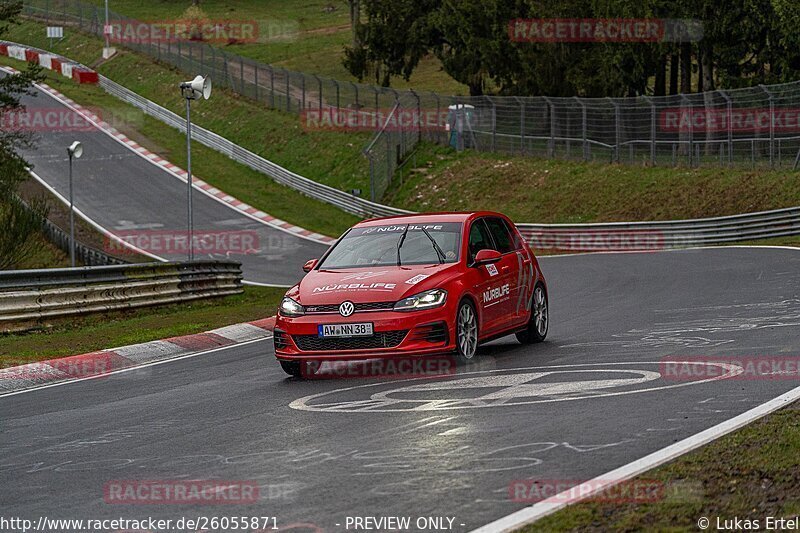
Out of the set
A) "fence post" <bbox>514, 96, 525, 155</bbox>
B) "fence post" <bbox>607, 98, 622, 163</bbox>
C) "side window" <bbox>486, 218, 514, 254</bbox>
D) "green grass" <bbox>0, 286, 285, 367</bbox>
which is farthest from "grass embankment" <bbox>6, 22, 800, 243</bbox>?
"side window" <bbox>486, 218, 514, 254</bbox>

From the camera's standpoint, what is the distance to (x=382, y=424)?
9.04 metres

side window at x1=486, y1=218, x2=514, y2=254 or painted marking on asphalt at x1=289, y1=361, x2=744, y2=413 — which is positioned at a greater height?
side window at x1=486, y1=218, x2=514, y2=254

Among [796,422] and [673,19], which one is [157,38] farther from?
[796,422]

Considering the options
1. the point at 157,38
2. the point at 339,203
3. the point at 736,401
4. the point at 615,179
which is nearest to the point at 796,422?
the point at 736,401

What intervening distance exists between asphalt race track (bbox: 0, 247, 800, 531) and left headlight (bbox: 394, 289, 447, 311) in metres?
0.80

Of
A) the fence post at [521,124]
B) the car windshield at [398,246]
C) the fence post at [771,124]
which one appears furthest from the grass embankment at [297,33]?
the car windshield at [398,246]

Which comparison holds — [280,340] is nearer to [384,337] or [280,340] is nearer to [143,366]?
[384,337]

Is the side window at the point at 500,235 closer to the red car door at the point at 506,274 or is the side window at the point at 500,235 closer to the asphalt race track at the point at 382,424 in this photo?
the red car door at the point at 506,274

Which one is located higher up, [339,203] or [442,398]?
[442,398]

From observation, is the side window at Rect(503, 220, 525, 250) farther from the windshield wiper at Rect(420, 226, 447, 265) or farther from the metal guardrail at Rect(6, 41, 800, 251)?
the metal guardrail at Rect(6, 41, 800, 251)

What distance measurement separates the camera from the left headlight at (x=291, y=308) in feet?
40.2

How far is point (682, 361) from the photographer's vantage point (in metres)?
11.7

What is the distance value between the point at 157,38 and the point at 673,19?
40.0 metres

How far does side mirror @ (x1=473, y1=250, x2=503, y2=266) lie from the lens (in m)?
12.8
